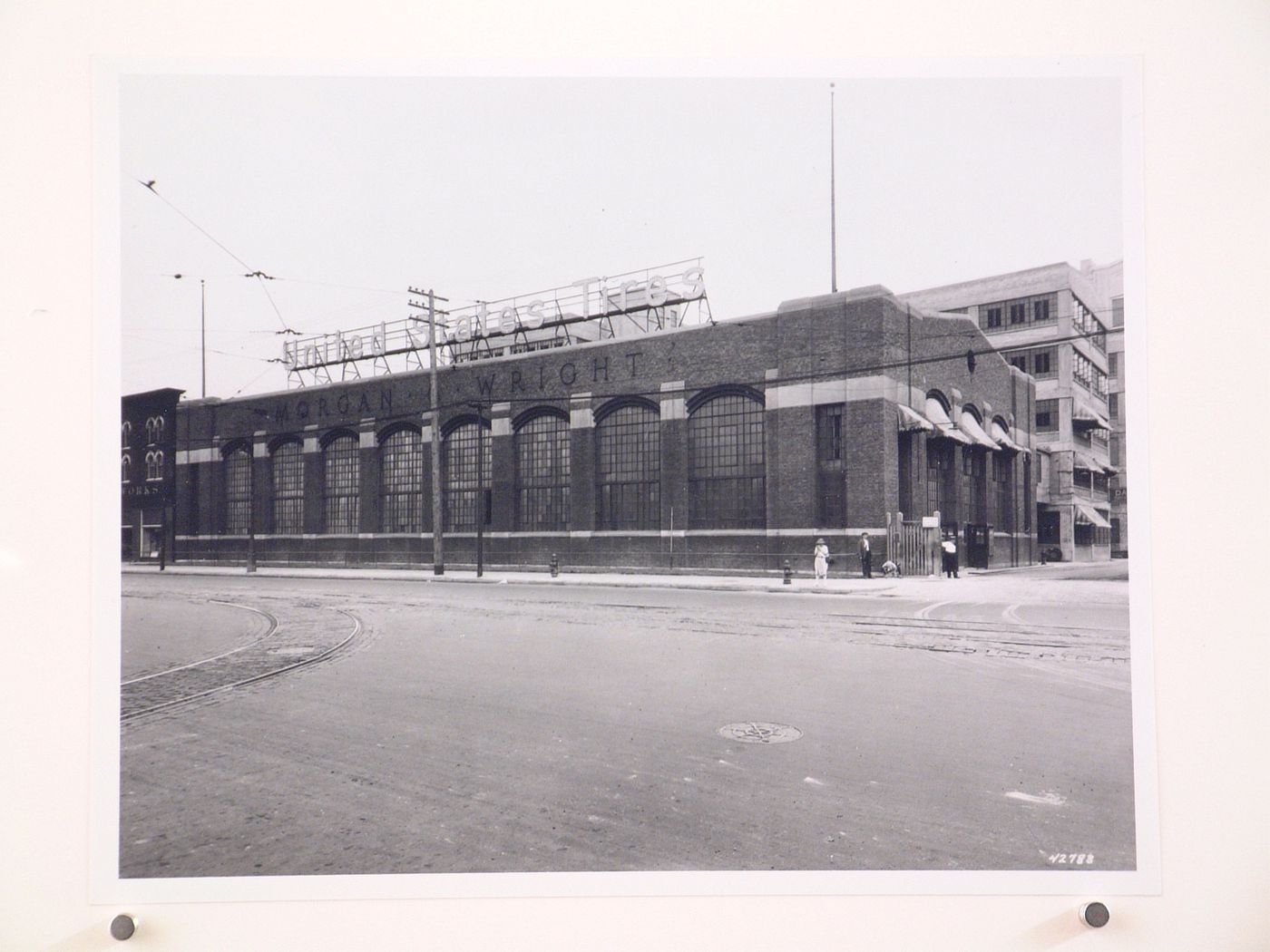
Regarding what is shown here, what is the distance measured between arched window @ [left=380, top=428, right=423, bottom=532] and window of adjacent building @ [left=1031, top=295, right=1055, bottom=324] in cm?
456

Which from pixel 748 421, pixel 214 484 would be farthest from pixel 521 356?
pixel 214 484

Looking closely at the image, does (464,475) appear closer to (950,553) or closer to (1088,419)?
(950,553)

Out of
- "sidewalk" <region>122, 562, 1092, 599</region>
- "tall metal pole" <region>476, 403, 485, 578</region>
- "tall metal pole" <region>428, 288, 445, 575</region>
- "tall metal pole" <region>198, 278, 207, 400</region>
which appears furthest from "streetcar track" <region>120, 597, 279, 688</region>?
"tall metal pole" <region>198, 278, 207, 400</region>

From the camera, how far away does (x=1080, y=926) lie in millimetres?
4496

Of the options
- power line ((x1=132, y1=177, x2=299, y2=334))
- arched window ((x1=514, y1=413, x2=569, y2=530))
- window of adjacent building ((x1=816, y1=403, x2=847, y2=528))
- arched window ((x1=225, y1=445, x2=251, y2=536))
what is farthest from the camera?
arched window ((x1=514, y1=413, x2=569, y2=530))

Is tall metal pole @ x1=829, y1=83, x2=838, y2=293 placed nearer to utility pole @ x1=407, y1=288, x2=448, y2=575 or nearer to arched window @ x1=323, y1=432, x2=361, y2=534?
utility pole @ x1=407, y1=288, x2=448, y2=575

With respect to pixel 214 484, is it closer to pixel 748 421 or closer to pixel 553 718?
pixel 553 718

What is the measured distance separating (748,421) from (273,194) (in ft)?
13.1

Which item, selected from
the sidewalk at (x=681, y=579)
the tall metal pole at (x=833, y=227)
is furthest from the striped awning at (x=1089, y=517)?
the tall metal pole at (x=833, y=227)

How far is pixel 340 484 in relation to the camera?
6.28 metres

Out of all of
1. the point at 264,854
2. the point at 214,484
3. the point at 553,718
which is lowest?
the point at 264,854

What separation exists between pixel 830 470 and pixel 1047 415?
175 centimetres

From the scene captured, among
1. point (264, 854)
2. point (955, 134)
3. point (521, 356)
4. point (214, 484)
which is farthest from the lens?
point (521, 356)

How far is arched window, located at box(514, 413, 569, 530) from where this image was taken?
22.1 ft
